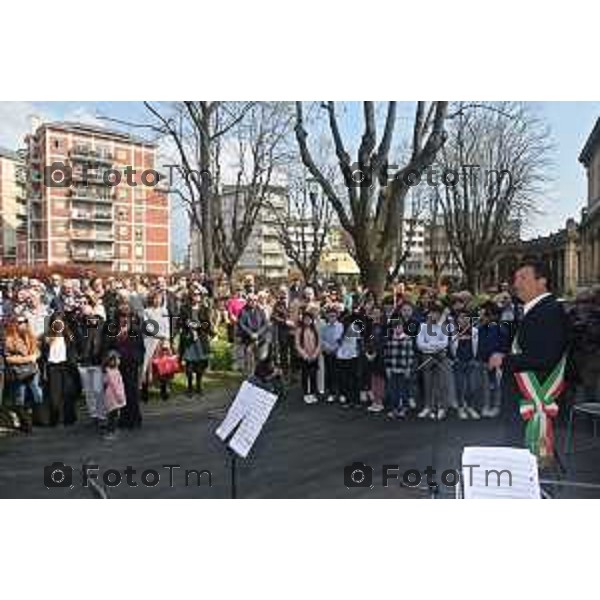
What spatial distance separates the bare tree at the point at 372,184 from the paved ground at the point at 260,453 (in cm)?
114

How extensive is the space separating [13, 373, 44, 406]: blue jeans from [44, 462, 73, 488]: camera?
0.49 m

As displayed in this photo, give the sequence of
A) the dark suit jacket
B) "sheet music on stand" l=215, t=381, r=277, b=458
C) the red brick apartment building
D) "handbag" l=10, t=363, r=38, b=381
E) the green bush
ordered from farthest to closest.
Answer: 1. the green bush
2. "handbag" l=10, t=363, r=38, b=381
3. the red brick apartment building
4. the dark suit jacket
5. "sheet music on stand" l=215, t=381, r=277, b=458

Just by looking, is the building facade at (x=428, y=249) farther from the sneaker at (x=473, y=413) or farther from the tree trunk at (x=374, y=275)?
the sneaker at (x=473, y=413)

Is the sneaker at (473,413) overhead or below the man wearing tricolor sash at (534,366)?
below

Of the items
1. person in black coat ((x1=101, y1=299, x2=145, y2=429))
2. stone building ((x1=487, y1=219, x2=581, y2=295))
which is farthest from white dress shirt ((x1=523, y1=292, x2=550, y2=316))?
person in black coat ((x1=101, y1=299, x2=145, y2=429))

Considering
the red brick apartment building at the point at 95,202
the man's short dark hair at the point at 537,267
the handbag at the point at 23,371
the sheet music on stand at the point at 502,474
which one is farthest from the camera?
the handbag at the point at 23,371

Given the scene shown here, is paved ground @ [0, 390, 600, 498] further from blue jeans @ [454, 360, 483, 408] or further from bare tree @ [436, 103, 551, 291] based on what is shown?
bare tree @ [436, 103, 551, 291]

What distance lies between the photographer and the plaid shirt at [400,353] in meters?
4.97

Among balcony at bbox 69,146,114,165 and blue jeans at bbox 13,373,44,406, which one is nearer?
balcony at bbox 69,146,114,165

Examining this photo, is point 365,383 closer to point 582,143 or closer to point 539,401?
point 539,401

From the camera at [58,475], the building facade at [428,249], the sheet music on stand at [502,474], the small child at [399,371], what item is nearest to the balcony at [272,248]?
the building facade at [428,249]

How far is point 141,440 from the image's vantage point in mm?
4664

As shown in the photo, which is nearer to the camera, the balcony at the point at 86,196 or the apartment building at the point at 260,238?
the balcony at the point at 86,196

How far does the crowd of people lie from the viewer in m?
4.76
